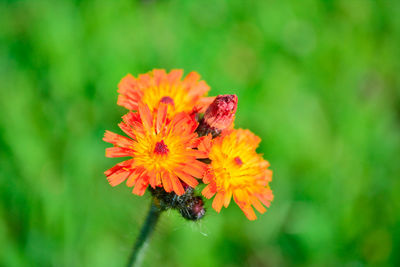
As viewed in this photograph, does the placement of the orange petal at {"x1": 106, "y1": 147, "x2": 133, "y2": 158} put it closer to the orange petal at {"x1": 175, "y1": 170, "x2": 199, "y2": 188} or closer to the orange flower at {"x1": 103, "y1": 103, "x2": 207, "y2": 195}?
the orange flower at {"x1": 103, "y1": 103, "x2": 207, "y2": 195}

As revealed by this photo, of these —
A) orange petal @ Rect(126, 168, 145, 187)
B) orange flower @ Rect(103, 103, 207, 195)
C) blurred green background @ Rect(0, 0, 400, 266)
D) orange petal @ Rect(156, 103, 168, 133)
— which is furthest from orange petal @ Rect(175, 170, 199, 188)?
blurred green background @ Rect(0, 0, 400, 266)

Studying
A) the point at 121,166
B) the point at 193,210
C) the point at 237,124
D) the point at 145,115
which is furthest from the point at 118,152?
the point at 237,124

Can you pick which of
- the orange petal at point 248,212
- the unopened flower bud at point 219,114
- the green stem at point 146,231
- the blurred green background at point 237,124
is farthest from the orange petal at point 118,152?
the blurred green background at point 237,124

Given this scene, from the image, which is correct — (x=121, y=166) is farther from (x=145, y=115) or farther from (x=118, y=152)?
(x=145, y=115)

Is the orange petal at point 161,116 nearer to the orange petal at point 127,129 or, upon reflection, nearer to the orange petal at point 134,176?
the orange petal at point 127,129

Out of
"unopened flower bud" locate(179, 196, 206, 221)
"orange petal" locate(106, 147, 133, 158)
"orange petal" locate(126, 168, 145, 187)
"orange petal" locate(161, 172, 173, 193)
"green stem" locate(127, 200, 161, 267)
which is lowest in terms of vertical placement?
"green stem" locate(127, 200, 161, 267)

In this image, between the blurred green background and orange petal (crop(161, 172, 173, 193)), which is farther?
the blurred green background
